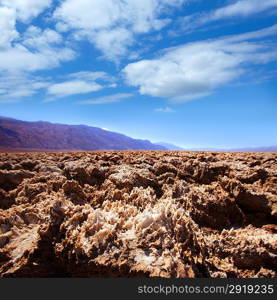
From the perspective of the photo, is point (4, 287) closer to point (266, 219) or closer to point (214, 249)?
point (214, 249)

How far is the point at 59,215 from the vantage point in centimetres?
609

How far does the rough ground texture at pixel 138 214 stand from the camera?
4988 mm

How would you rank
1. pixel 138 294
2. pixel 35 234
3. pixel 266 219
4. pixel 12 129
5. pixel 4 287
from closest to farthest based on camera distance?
pixel 138 294 < pixel 4 287 < pixel 35 234 < pixel 266 219 < pixel 12 129

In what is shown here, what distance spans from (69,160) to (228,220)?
187 inches

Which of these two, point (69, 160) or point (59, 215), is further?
point (69, 160)

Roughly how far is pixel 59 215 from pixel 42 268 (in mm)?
1078

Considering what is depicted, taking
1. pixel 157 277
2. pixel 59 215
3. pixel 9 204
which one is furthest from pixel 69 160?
pixel 157 277

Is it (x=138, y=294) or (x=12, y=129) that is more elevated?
(x=12, y=129)

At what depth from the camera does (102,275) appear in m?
4.81

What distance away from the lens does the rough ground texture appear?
4.99 m

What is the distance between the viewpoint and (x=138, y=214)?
18.7ft

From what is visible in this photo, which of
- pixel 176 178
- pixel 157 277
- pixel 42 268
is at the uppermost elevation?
pixel 176 178

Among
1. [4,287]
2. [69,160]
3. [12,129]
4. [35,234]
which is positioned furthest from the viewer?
[12,129]

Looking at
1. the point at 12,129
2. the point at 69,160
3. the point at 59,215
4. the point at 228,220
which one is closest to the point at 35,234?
the point at 59,215
